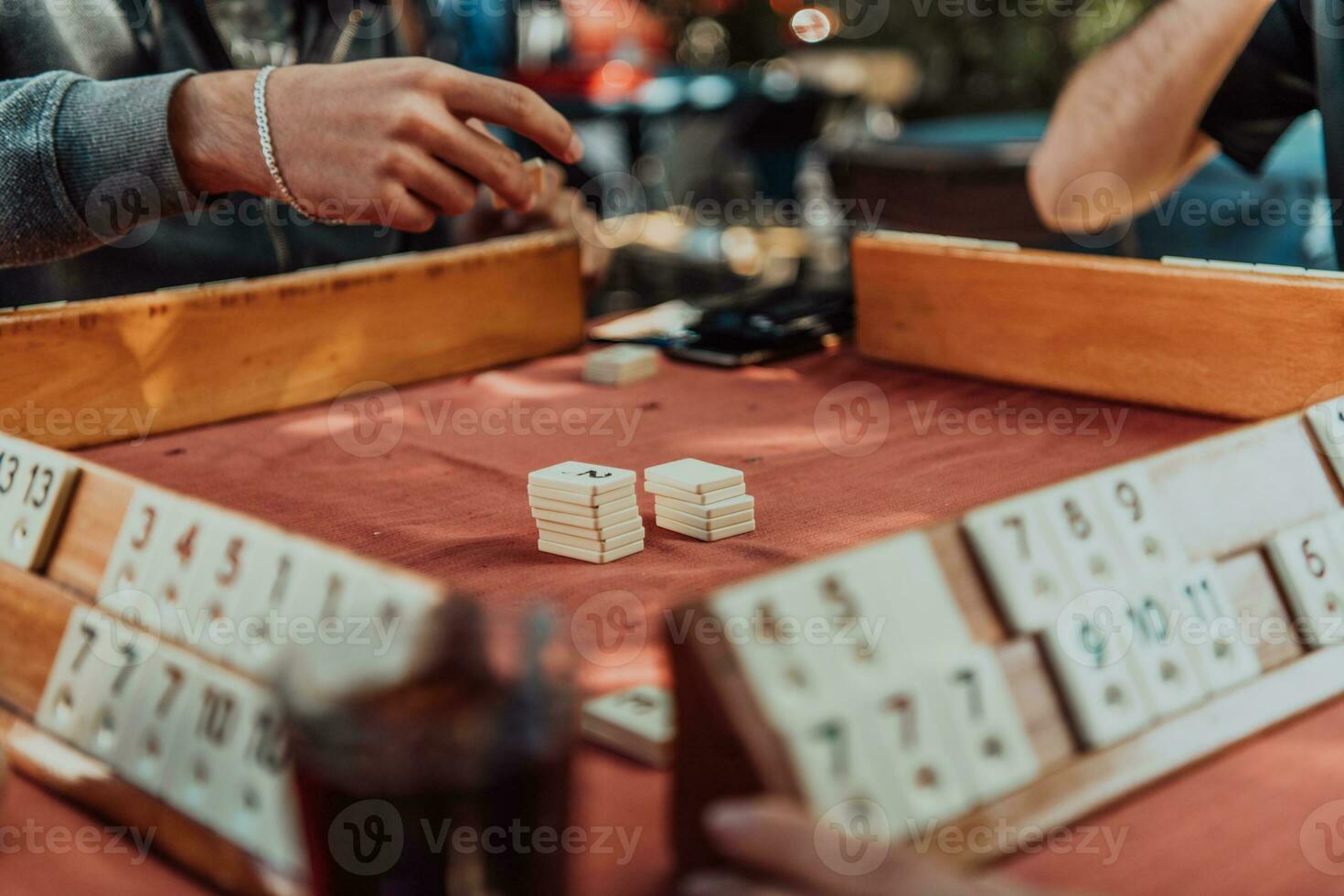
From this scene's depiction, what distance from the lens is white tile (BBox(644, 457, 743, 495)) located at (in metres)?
1.15

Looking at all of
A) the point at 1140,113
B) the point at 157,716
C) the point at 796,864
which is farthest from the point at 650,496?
the point at 1140,113

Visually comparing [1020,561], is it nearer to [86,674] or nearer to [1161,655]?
[1161,655]

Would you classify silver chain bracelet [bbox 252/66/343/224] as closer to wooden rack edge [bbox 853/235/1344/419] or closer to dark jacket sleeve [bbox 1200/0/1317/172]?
wooden rack edge [bbox 853/235/1344/419]

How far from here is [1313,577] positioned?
0.89 m

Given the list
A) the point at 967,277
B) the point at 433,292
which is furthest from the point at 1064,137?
the point at 433,292

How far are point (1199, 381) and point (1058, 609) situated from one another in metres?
0.83

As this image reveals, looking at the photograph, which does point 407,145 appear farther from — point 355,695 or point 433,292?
point 355,695

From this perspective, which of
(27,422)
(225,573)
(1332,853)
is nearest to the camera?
(1332,853)

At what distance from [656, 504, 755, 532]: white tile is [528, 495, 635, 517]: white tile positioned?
55mm

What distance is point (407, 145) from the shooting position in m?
1.32

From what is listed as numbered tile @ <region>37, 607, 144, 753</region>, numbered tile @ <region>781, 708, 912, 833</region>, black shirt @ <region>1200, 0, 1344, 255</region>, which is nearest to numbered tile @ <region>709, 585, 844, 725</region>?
numbered tile @ <region>781, 708, 912, 833</region>

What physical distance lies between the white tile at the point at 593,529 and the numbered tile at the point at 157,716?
1.32 feet

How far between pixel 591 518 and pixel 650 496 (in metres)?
0.19

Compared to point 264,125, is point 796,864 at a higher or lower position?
lower
